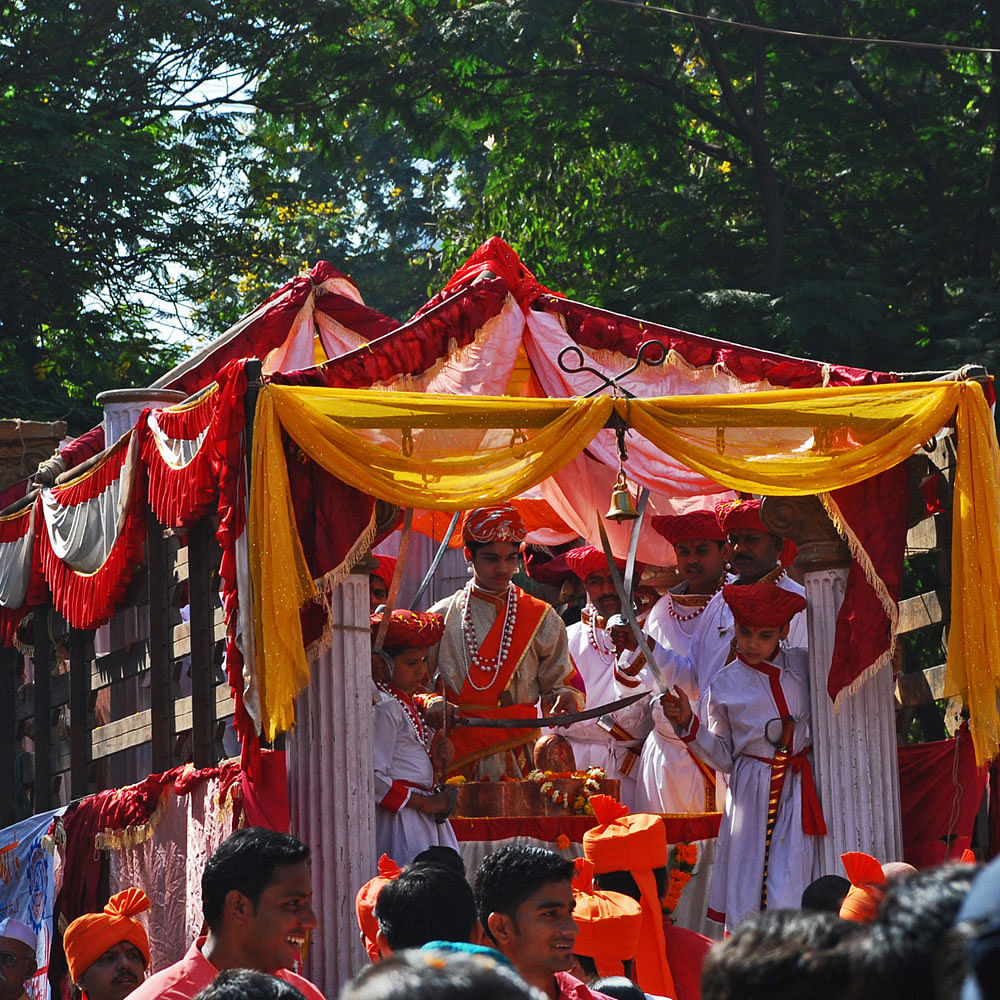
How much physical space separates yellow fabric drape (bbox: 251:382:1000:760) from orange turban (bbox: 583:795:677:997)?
1853 millimetres

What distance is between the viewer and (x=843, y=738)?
27.9ft

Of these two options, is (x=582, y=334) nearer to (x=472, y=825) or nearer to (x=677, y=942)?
(x=472, y=825)

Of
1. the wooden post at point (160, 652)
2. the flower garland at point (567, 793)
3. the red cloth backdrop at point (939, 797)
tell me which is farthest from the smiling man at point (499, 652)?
the red cloth backdrop at point (939, 797)

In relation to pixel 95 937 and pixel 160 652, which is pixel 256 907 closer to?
pixel 95 937

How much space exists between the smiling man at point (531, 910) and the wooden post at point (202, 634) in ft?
12.6

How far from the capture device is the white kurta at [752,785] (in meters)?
8.48

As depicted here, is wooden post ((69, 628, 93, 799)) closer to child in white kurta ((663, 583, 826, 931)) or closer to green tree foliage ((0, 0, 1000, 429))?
child in white kurta ((663, 583, 826, 931))

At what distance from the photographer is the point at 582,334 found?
9414 millimetres

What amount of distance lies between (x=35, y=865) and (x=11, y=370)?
8041 millimetres

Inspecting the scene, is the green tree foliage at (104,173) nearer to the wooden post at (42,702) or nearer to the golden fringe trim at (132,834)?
the wooden post at (42,702)

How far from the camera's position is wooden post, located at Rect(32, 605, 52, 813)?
1140cm

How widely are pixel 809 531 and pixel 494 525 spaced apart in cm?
180

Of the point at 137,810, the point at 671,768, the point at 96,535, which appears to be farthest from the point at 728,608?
the point at 96,535

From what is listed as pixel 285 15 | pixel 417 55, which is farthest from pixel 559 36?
pixel 285 15
